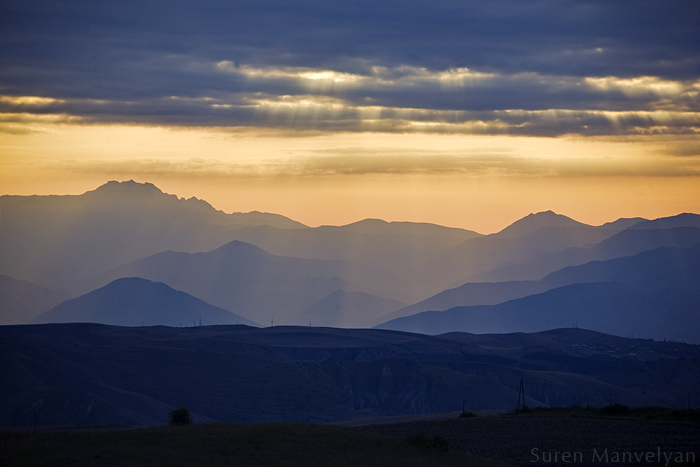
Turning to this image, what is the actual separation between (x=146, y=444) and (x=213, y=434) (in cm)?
469

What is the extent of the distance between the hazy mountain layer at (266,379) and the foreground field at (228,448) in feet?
233

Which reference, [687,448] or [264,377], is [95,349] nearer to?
[264,377]

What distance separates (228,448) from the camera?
39.4 metres

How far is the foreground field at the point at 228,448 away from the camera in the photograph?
35.3 metres

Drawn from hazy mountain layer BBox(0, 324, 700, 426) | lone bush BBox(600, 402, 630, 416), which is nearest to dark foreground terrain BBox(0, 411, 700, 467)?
lone bush BBox(600, 402, 630, 416)

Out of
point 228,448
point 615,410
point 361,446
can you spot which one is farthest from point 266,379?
point 228,448

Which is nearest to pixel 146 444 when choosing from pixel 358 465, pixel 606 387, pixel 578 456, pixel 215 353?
pixel 358 465

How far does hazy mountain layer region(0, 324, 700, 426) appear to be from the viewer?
125438 millimetres

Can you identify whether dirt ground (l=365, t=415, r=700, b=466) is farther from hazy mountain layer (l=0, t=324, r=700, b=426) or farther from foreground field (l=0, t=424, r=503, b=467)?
hazy mountain layer (l=0, t=324, r=700, b=426)

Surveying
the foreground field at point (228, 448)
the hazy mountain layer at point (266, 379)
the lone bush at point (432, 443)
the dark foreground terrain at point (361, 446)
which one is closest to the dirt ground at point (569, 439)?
the dark foreground terrain at point (361, 446)

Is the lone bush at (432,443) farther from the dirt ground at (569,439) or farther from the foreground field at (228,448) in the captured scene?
the dirt ground at (569,439)

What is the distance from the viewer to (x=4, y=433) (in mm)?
40406

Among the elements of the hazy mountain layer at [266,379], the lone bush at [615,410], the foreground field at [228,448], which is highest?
the foreground field at [228,448]

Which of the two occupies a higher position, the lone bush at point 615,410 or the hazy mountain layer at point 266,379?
the lone bush at point 615,410
